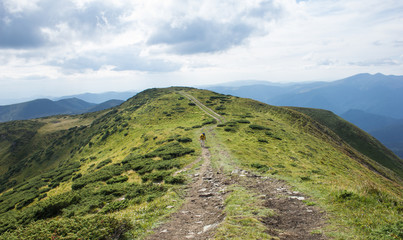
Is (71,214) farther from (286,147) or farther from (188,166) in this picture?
(286,147)

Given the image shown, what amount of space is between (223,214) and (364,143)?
11328cm

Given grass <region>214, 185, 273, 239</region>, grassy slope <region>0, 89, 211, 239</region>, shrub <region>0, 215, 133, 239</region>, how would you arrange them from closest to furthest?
grass <region>214, 185, 273, 239</region>, shrub <region>0, 215, 133, 239</region>, grassy slope <region>0, 89, 211, 239</region>

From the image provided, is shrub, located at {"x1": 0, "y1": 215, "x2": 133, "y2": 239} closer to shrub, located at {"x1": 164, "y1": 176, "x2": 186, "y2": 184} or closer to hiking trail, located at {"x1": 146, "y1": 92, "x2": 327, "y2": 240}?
hiking trail, located at {"x1": 146, "y1": 92, "x2": 327, "y2": 240}

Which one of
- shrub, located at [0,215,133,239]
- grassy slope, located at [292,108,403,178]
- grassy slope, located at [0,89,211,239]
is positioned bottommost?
grassy slope, located at [292,108,403,178]

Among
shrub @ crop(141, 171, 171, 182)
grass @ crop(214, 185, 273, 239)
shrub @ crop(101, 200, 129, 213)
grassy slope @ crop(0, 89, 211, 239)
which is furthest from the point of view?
shrub @ crop(141, 171, 171, 182)

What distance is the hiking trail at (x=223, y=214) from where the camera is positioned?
779 cm

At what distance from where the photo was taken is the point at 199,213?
10312 millimetres

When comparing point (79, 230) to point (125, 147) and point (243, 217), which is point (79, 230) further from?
point (125, 147)

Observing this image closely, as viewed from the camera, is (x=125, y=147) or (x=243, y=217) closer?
(x=243, y=217)

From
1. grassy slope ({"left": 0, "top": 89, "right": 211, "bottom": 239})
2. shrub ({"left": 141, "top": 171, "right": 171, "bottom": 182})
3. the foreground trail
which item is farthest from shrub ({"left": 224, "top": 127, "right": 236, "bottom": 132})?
shrub ({"left": 141, "top": 171, "right": 171, "bottom": 182})

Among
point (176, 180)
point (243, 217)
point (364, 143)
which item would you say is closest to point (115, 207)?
point (176, 180)

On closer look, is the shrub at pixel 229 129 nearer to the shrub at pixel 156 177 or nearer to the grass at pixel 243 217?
the shrub at pixel 156 177

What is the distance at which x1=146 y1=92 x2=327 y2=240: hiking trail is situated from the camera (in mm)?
7785

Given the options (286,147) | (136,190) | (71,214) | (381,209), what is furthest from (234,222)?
(286,147)
